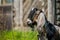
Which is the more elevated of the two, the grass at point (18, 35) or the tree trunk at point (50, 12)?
the tree trunk at point (50, 12)

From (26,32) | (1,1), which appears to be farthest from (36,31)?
(1,1)

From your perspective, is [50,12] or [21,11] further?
[21,11]

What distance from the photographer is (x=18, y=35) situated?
810cm

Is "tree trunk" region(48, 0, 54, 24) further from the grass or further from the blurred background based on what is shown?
the grass

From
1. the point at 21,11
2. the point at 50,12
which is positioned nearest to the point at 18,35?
the point at 21,11

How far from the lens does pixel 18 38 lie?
8102mm

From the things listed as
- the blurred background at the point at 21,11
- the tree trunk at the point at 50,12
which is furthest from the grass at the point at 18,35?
the tree trunk at the point at 50,12

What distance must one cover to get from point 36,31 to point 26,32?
20cm

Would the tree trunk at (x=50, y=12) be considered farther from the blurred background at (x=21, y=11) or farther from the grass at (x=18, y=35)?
the grass at (x=18, y=35)

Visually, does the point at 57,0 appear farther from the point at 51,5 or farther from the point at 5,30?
the point at 5,30

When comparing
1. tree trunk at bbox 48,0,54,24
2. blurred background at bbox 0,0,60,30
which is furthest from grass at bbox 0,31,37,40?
tree trunk at bbox 48,0,54,24

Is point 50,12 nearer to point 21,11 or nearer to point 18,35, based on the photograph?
point 21,11

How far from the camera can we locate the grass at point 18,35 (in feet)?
26.2

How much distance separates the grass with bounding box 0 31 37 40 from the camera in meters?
8.00
